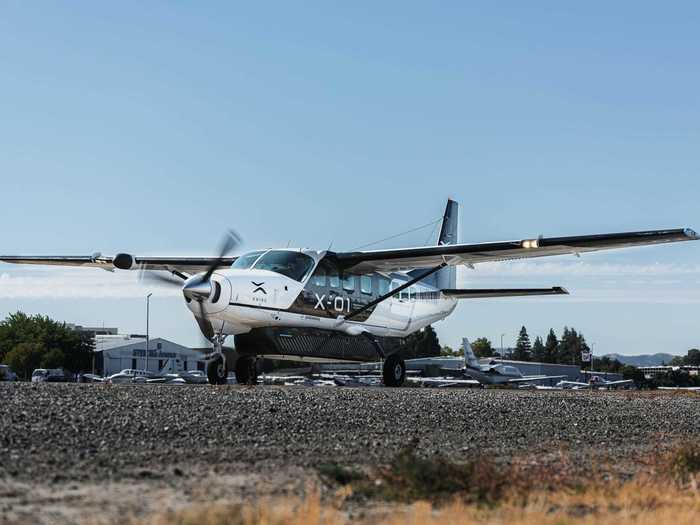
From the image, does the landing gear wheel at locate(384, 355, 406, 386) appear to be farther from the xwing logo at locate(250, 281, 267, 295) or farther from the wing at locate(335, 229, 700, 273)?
the xwing logo at locate(250, 281, 267, 295)

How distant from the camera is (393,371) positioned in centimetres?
3033

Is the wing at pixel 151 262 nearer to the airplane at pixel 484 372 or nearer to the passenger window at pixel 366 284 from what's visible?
the passenger window at pixel 366 284

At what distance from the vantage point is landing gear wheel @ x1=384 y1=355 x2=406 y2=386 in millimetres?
30234

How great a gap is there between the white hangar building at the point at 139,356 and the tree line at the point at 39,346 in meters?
1.89

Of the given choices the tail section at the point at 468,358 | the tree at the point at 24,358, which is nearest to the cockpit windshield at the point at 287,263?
the tail section at the point at 468,358

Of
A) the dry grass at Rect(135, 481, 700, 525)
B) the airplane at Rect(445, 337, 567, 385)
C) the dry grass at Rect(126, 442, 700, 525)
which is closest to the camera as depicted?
the dry grass at Rect(135, 481, 700, 525)

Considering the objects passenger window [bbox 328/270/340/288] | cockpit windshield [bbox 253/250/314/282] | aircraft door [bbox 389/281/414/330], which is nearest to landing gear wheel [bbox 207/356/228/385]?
cockpit windshield [bbox 253/250/314/282]

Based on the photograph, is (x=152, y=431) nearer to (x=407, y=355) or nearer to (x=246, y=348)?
(x=246, y=348)

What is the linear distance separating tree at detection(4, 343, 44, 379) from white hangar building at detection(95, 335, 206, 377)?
6.98m

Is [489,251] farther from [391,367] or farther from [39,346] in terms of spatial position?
[39,346]

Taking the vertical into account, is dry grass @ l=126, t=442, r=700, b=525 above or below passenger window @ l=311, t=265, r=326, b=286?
below

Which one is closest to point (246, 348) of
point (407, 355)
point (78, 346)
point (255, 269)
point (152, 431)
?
point (255, 269)

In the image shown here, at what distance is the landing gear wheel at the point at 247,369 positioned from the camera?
1065 inches

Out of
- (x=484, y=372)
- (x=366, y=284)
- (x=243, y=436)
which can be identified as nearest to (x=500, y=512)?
(x=243, y=436)
